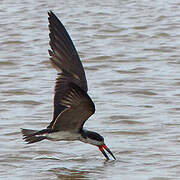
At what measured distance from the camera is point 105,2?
56.9ft

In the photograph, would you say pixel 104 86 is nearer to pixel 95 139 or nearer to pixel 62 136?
pixel 95 139

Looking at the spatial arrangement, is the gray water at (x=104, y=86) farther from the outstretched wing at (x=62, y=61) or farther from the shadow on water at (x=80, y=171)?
the outstretched wing at (x=62, y=61)

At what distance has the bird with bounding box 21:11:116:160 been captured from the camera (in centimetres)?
693

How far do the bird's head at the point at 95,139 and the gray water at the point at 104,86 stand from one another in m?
0.14

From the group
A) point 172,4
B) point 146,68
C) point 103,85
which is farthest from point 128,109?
point 172,4

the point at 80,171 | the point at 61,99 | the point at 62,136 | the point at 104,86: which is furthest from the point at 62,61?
the point at 104,86

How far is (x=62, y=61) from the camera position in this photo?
23.8 feet

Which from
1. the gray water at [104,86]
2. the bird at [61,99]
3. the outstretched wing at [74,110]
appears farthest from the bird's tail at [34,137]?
the gray water at [104,86]

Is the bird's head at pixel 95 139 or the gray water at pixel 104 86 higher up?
the bird's head at pixel 95 139

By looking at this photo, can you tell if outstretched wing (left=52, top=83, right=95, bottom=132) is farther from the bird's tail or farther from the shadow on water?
the shadow on water

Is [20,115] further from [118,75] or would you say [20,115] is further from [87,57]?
[87,57]

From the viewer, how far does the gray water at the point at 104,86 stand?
7207 millimetres

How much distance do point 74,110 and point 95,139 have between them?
0.81 metres

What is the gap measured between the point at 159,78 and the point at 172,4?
6.27 metres
